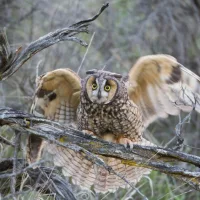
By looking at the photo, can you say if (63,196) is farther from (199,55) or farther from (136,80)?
(199,55)

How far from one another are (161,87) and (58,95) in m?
0.92

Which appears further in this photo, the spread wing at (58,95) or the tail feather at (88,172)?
the tail feather at (88,172)

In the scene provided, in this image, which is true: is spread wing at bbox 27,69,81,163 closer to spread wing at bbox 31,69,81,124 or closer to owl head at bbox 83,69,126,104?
spread wing at bbox 31,69,81,124

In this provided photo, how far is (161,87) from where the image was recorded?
5.62 meters

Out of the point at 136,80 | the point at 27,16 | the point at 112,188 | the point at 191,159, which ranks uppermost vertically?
the point at 27,16

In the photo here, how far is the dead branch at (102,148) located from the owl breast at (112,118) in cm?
91

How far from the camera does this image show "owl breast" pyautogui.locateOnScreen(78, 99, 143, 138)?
213 inches

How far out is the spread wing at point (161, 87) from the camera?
5.21 metres

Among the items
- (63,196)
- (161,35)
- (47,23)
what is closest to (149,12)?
(161,35)

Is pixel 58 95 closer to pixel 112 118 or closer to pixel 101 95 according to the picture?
pixel 112 118

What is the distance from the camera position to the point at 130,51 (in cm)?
958

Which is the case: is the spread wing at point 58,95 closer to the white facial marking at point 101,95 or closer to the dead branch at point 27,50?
the white facial marking at point 101,95

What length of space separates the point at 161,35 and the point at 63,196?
5153 millimetres

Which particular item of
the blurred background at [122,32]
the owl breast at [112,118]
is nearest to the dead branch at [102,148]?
the owl breast at [112,118]
